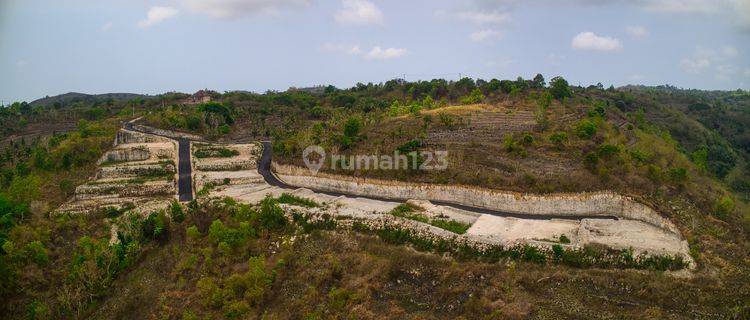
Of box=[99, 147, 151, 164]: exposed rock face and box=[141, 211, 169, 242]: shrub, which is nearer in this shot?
box=[141, 211, 169, 242]: shrub

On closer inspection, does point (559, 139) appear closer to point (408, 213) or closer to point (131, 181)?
point (408, 213)

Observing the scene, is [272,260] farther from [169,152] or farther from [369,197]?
[169,152]

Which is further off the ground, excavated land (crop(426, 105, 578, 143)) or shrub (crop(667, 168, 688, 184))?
excavated land (crop(426, 105, 578, 143))

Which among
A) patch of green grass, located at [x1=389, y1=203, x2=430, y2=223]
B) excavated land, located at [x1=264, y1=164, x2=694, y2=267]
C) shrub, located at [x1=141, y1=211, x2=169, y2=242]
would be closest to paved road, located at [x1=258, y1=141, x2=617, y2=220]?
excavated land, located at [x1=264, y1=164, x2=694, y2=267]

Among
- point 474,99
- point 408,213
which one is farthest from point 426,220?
point 474,99

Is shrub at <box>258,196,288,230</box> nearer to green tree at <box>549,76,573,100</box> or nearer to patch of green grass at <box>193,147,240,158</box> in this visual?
patch of green grass at <box>193,147,240,158</box>

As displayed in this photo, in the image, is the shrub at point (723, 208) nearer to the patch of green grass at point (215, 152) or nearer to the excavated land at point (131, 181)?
the excavated land at point (131, 181)

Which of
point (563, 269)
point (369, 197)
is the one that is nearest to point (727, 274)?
point (563, 269)
